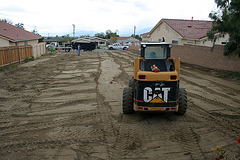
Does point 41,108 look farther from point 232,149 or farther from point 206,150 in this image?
point 232,149

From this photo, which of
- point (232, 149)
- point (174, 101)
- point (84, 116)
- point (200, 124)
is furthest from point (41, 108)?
point (232, 149)

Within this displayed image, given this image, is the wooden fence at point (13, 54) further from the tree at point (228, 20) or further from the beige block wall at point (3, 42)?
the tree at point (228, 20)

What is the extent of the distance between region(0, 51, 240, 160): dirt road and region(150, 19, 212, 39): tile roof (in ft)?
56.9

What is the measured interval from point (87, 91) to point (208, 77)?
27.3 ft

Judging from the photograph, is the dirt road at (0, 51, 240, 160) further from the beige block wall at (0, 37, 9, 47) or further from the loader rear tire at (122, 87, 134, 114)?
the beige block wall at (0, 37, 9, 47)

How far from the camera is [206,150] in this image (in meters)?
5.14

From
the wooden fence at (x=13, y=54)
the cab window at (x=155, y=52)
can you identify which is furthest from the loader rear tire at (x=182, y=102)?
the wooden fence at (x=13, y=54)

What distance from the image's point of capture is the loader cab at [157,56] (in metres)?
7.11

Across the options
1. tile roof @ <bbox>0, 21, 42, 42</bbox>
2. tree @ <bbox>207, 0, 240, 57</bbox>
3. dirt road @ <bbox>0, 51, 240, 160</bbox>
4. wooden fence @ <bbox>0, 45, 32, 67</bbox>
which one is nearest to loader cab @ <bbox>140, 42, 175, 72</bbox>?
dirt road @ <bbox>0, 51, 240, 160</bbox>

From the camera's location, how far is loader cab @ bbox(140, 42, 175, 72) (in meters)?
7.11

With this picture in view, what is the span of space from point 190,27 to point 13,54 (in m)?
23.6

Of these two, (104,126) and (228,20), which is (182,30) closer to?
(228,20)

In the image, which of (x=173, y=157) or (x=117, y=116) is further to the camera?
(x=117, y=116)

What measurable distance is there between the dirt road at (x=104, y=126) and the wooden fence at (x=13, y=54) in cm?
740
